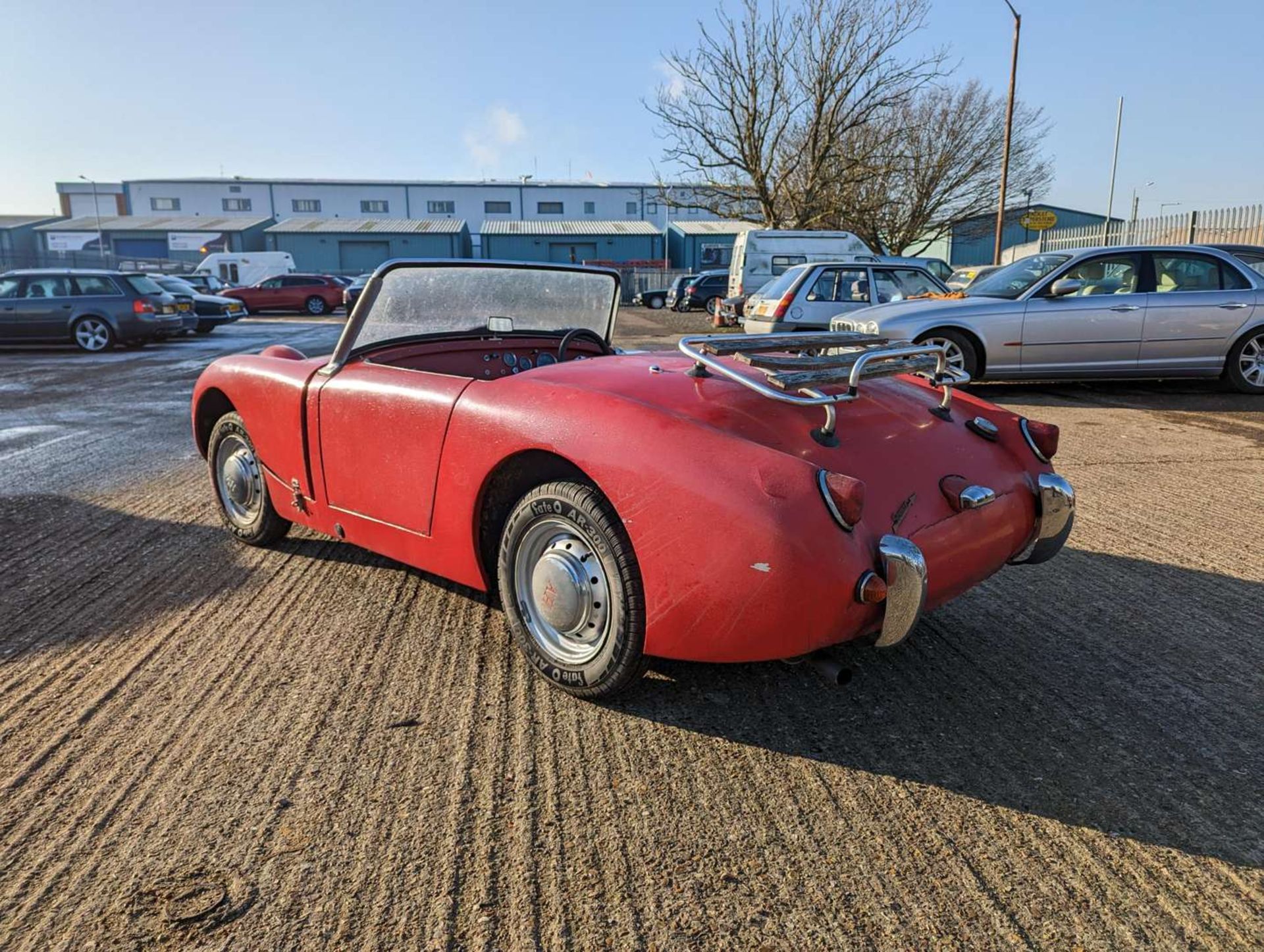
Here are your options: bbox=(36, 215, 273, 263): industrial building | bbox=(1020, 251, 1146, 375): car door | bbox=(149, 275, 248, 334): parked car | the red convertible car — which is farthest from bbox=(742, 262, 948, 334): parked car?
bbox=(36, 215, 273, 263): industrial building

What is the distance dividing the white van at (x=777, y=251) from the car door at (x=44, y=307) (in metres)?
14.0

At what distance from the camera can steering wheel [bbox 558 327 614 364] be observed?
382 centimetres

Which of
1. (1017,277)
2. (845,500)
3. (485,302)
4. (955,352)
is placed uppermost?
(1017,277)

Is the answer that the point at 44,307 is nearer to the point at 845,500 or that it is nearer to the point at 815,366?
the point at 815,366

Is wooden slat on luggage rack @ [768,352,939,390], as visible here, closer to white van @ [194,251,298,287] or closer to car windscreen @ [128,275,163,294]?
car windscreen @ [128,275,163,294]

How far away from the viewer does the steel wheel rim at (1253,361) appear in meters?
8.71

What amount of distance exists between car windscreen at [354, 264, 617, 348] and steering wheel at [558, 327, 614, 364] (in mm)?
36

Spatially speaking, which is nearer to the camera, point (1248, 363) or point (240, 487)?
point (240, 487)

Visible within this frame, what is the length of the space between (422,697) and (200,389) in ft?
7.88

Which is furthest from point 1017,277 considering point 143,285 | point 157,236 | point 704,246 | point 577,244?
point 157,236

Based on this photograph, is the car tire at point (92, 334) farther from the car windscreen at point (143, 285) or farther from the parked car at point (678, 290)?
the parked car at point (678, 290)

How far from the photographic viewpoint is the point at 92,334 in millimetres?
15852

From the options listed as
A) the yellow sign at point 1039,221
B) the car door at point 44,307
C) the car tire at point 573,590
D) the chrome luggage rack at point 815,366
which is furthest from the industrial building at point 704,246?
the car tire at point 573,590

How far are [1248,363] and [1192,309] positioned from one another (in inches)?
35.2
